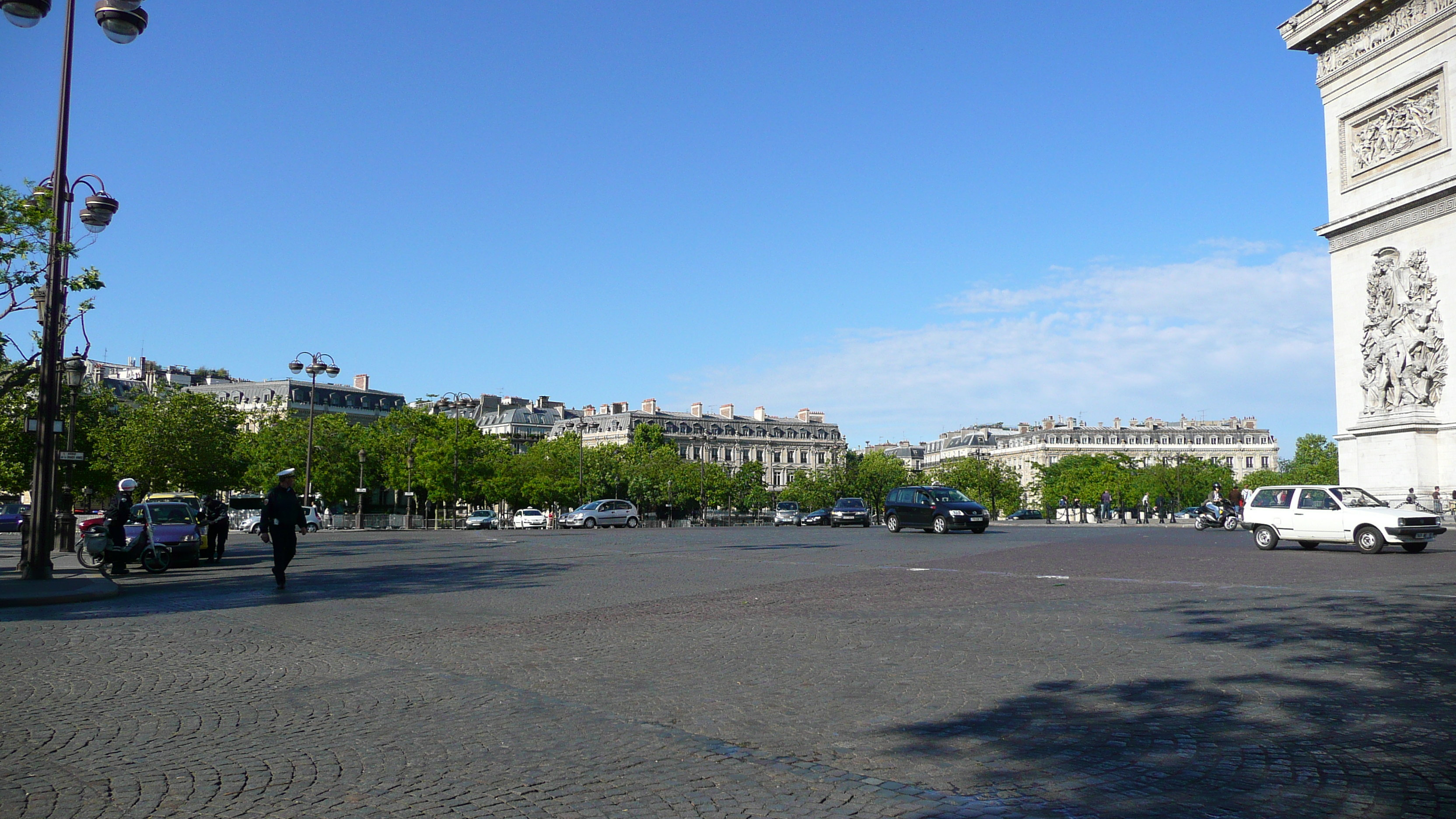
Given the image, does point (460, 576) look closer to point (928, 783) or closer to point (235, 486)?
point (928, 783)

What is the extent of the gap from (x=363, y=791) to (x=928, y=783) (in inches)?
102

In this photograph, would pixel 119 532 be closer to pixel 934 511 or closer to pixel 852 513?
pixel 934 511

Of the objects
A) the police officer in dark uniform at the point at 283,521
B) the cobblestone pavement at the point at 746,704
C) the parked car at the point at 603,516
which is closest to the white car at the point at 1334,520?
the cobblestone pavement at the point at 746,704

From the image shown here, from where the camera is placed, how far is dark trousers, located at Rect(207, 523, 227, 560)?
22797 mm

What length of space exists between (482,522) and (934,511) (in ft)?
136

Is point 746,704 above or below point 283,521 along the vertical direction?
below

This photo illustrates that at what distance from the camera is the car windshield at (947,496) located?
1442 inches

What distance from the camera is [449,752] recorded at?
5.53m

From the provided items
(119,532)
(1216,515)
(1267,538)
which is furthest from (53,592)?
(1216,515)

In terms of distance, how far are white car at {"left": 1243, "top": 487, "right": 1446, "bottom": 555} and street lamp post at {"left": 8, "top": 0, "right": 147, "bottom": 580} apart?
23294 mm

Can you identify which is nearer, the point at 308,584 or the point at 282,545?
the point at 282,545

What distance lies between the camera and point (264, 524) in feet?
51.9

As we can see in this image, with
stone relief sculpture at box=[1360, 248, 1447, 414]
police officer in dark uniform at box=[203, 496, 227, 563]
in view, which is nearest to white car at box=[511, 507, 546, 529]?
police officer in dark uniform at box=[203, 496, 227, 563]

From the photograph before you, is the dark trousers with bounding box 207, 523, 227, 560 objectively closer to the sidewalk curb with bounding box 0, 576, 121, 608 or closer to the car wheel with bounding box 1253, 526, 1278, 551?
the sidewalk curb with bounding box 0, 576, 121, 608
